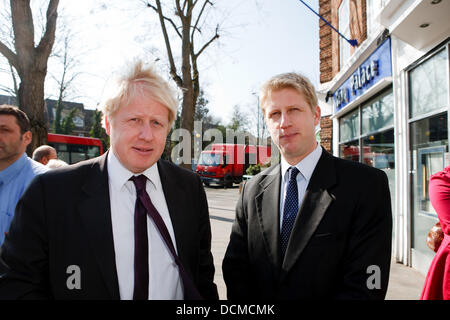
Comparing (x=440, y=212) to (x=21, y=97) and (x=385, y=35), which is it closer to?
→ (x=385, y=35)

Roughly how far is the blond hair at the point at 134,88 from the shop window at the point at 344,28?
9106 millimetres

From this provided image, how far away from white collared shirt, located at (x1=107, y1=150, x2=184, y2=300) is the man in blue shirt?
4.07ft

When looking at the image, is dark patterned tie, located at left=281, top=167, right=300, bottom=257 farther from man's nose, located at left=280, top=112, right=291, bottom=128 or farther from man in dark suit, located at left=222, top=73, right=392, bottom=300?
man's nose, located at left=280, top=112, right=291, bottom=128

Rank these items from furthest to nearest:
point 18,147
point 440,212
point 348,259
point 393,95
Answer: point 393,95
point 18,147
point 440,212
point 348,259

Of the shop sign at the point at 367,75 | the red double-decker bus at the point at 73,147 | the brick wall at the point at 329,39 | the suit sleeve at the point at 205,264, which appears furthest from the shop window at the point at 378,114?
the red double-decker bus at the point at 73,147

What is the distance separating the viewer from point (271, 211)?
6.27 ft

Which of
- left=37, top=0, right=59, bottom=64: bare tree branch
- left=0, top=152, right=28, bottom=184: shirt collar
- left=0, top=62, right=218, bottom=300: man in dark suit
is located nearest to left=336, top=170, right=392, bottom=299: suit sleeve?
left=0, top=62, right=218, bottom=300: man in dark suit

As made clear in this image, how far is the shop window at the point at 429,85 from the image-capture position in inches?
180

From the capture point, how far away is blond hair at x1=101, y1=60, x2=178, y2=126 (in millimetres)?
1593

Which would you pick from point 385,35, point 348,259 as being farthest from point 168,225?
point 385,35

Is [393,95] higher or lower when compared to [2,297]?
higher
